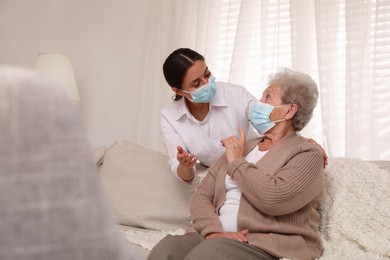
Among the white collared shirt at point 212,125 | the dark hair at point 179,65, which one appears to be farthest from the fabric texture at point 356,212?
the dark hair at point 179,65

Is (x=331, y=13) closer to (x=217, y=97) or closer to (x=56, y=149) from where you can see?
(x=217, y=97)

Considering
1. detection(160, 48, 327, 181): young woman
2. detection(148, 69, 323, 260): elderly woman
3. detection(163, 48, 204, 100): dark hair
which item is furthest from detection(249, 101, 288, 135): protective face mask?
detection(163, 48, 204, 100): dark hair

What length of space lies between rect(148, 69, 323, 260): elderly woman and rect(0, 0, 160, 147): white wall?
139 centimetres

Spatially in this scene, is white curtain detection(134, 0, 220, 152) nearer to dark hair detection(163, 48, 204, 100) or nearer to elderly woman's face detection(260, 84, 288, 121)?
dark hair detection(163, 48, 204, 100)

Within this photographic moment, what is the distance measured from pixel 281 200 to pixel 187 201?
725mm

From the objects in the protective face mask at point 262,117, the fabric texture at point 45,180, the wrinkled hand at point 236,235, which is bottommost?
the wrinkled hand at point 236,235

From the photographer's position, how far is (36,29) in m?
3.16

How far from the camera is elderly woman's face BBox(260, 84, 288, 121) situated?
4.93 feet

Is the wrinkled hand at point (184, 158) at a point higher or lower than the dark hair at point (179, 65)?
lower

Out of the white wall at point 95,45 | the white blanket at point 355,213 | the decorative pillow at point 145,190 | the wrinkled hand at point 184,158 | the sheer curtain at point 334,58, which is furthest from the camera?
the white wall at point 95,45

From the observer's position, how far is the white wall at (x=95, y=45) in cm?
287

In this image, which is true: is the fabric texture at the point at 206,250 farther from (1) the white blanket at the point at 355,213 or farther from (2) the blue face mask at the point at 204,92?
(2) the blue face mask at the point at 204,92

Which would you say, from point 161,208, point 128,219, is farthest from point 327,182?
point 128,219

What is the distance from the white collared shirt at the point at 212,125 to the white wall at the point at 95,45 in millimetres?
966
